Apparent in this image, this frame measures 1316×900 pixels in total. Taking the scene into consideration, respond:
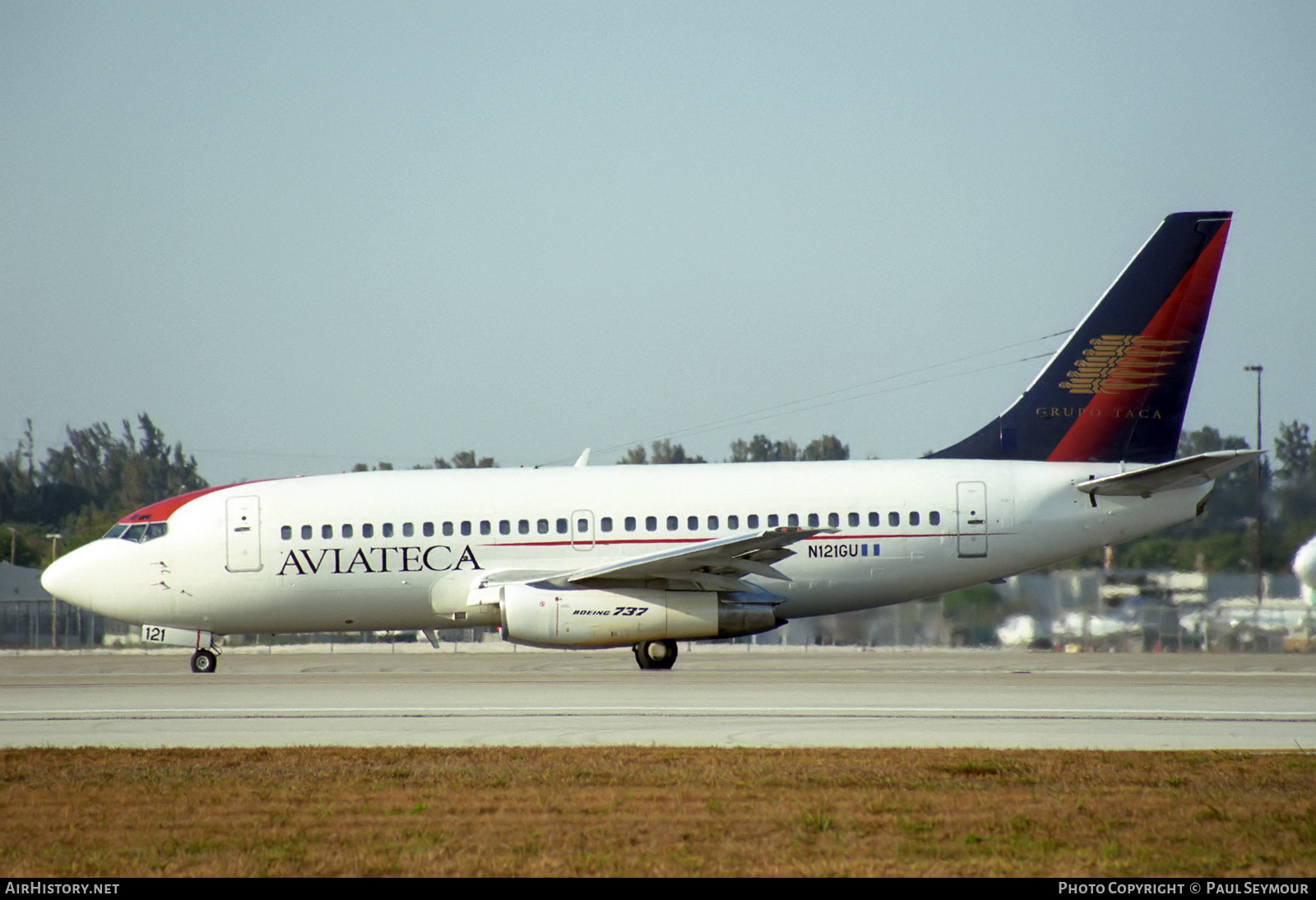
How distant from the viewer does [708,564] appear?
20094 mm

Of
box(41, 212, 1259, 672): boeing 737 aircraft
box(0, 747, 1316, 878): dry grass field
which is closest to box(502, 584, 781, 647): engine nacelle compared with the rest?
box(41, 212, 1259, 672): boeing 737 aircraft

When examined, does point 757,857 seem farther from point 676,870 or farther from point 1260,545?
point 1260,545

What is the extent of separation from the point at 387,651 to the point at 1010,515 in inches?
705

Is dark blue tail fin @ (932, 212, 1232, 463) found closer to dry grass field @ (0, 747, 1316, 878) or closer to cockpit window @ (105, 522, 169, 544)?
dry grass field @ (0, 747, 1316, 878)

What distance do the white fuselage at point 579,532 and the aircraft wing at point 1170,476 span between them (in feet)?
0.72

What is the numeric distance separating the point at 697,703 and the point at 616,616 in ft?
16.0

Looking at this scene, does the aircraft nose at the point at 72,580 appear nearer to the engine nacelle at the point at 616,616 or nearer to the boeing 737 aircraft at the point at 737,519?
the boeing 737 aircraft at the point at 737,519

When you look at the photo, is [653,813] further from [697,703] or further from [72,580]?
[72,580]

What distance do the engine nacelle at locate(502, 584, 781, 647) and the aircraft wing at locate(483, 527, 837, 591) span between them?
0.74 ft

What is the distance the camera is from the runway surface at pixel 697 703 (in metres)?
12.3

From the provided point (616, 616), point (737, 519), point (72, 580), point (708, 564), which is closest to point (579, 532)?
point (616, 616)

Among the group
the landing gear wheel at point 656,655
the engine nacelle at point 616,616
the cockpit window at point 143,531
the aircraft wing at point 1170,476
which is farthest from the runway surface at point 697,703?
the aircraft wing at point 1170,476

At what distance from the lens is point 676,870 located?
6898 millimetres

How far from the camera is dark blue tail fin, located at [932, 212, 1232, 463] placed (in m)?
22.0
